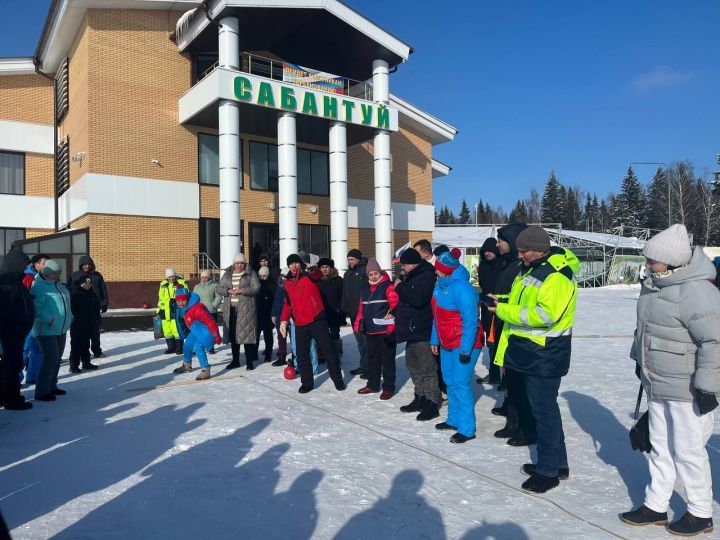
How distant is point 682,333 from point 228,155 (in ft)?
51.2

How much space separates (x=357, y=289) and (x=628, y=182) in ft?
251

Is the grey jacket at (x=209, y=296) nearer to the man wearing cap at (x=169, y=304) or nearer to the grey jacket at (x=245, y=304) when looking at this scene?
the man wearing cap at (x=169, y=304)

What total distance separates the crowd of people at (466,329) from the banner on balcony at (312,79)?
37.0 feet

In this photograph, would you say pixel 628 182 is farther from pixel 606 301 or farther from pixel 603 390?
pixel 603 390

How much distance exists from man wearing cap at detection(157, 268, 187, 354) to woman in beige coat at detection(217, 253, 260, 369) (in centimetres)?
122

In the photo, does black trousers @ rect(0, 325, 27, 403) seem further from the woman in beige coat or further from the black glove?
the black glove

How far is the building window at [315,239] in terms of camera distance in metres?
21.8

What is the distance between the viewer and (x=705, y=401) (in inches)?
117

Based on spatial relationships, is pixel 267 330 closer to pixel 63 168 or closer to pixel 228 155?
pixel 228 155

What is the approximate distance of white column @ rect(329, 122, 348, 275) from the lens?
18.9 m

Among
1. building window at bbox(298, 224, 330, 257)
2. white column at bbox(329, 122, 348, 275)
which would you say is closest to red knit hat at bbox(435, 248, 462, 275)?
white column at bbox(329, 122, 348, 275)

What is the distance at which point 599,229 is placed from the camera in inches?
3329

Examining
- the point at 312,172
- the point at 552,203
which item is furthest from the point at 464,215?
the point at 312,172

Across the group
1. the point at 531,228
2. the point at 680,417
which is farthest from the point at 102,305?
the point at 680,417
